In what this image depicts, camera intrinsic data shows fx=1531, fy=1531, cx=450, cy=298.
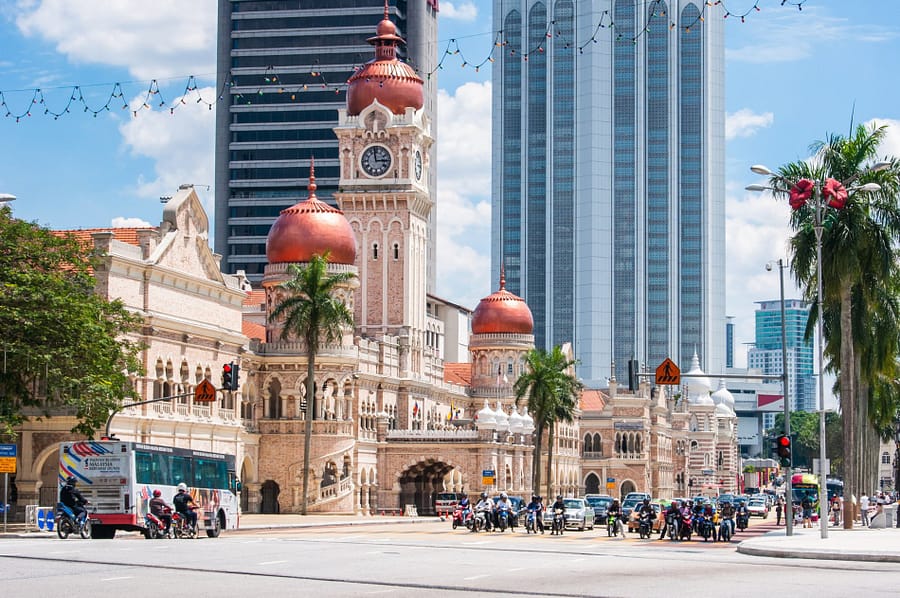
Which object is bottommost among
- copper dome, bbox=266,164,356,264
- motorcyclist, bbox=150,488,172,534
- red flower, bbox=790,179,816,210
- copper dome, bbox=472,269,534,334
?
motorcyclist, bbox=150,488,172,534

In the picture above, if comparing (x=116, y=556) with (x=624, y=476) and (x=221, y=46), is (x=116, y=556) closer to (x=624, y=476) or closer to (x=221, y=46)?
(x=624, y=476)

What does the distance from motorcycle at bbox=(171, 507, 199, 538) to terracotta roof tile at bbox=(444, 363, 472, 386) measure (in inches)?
2627

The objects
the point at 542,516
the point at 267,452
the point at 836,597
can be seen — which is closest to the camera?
the point at 836,597

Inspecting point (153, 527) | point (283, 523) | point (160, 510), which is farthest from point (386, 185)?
point (153, 527)

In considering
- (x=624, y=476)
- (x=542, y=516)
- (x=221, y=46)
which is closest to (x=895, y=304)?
(x=542, y=516)

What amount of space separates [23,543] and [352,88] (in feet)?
214

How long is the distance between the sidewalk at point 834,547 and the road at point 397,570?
0.89 meters

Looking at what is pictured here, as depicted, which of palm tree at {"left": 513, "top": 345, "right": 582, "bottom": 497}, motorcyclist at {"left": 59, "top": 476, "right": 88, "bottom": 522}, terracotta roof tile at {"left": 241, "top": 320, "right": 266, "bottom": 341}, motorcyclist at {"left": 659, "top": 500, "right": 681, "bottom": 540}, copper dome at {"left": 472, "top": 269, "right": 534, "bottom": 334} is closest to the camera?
motorcyclist at {"left": 59, "top": 476, "right": 88, "bottom": 522}


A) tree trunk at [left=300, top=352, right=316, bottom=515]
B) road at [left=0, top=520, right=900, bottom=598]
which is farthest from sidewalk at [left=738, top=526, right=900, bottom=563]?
tree trunk at [left=300, top=352, right=316, bottom=515]

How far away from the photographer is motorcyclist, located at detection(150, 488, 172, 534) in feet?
138

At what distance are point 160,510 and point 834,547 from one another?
1821cm

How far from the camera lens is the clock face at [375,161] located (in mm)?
99812

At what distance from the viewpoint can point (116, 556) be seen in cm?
3244

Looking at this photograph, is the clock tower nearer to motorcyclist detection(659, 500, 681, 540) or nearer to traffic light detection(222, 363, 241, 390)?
motorcyclist detection(659, 500, 681, 540)
